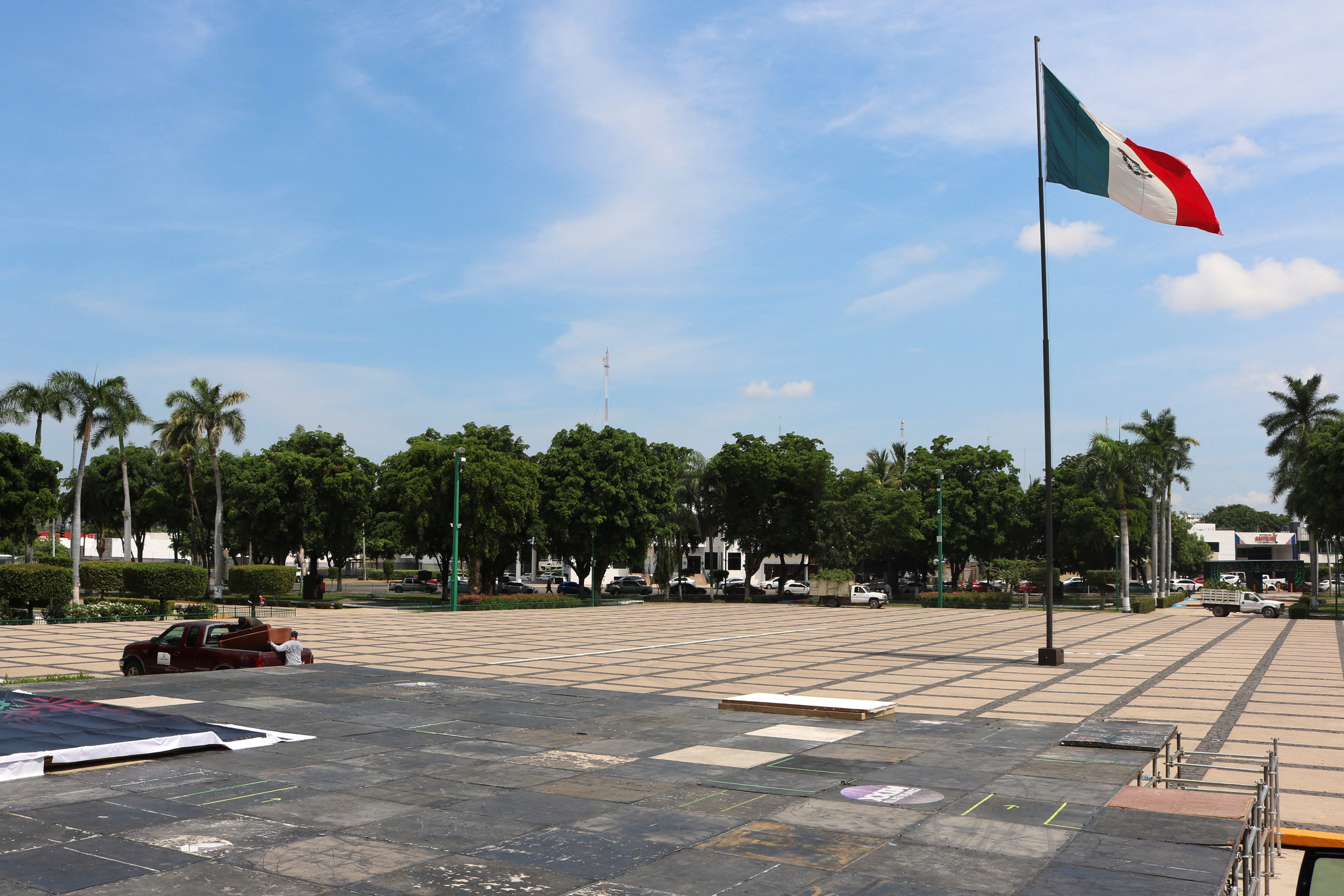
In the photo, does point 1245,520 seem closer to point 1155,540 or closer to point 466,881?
point 1155,540

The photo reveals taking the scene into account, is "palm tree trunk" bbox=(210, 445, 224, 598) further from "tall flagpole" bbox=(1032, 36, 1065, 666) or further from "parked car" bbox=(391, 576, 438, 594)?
"tall flagpole" bbox=(1032, 36, 1065, 666)

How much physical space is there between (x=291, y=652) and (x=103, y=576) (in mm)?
28669

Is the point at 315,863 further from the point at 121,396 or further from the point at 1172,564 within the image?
the point at 1172,564

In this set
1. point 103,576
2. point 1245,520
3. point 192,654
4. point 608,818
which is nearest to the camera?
point 608,818

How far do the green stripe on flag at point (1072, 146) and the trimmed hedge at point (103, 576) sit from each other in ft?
131

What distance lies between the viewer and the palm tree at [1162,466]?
63031 mm

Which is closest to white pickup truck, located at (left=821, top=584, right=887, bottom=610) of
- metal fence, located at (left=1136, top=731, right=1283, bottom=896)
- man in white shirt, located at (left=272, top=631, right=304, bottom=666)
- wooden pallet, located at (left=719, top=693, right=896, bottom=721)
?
man in white shirt, located at (left=272, top=631, right=304, bottom=666)

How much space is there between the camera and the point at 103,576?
4209cm

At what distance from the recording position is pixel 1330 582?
10250 cm

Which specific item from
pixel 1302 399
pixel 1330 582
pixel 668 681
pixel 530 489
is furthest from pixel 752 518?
pixel 1330 582

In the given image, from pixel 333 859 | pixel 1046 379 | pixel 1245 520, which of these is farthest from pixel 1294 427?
pixel 1245 520

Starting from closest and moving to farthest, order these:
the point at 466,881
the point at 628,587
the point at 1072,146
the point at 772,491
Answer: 1. the point at 466,881
2. the point at 1072,146
3. the point at 772,491
4. the point at 628,587

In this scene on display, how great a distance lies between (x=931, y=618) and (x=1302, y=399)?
31.9 meters

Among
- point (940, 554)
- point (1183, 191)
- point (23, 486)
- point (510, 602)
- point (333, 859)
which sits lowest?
point (510, 602)
